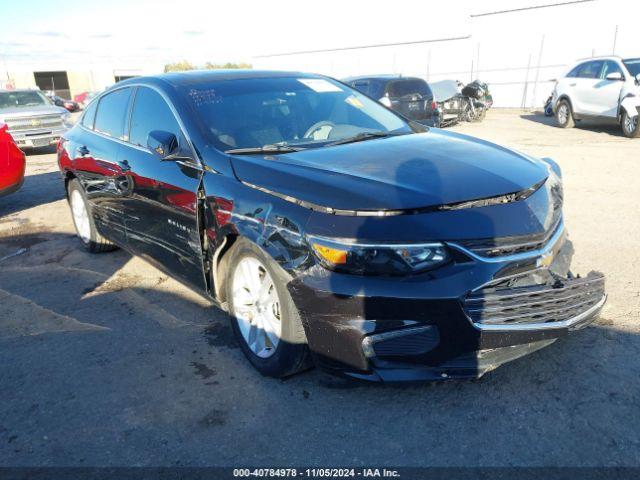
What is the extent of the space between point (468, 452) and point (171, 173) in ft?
8.05

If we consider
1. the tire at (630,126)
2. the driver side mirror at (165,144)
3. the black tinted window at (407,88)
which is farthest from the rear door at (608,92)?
the driver side mirror at (165,144)

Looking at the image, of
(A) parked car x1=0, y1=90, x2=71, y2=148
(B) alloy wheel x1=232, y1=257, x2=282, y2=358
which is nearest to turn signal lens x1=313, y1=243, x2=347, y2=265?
(B) alloy wheel x1=232, y1=257, x2=282, y2=358

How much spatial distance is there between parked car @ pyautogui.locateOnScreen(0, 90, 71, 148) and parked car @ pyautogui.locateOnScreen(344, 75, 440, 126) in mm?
7397

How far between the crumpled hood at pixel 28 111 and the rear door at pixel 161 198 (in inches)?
438

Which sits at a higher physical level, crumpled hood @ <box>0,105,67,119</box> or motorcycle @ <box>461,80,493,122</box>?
crumpled hood @ <box>0,105,67,119</box>

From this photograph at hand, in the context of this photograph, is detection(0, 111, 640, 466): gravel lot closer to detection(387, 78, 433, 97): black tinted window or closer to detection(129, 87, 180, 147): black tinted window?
detection(129, 87, 180, 147): black tinted window

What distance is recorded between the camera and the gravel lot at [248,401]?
253 centimetres

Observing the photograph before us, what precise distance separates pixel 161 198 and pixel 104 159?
1255 millimetres

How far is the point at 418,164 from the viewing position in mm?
3016

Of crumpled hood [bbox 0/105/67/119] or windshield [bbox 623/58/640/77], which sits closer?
windshield [bbox 623/58/640/77]

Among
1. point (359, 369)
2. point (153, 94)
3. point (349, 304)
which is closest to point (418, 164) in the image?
point (349, 304)

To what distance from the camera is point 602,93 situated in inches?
524

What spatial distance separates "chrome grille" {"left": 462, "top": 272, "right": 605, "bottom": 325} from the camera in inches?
98.2

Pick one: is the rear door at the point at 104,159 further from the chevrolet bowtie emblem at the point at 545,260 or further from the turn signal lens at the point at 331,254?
the chevrolet bowtie emblem at the point at 545,260
